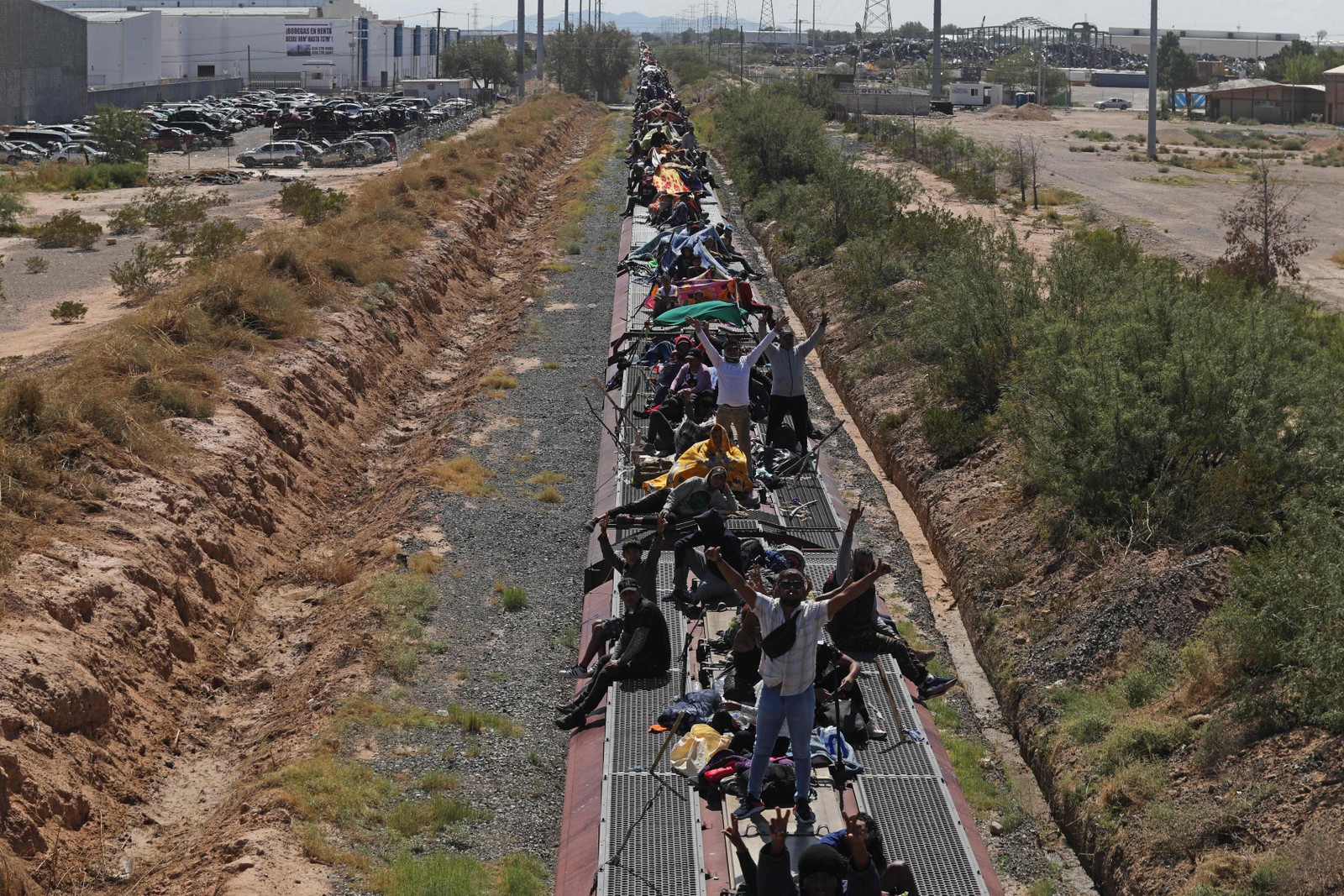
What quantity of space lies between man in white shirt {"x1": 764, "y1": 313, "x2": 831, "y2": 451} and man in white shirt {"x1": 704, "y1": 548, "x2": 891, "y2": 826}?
6873mm

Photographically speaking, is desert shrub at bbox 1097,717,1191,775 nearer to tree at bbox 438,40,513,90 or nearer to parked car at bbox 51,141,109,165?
parked car at bbox 51,141,109,165

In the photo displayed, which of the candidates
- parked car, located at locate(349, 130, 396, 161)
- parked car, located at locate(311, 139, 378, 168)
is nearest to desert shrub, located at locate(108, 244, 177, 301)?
parked car, located at locate(311, 139, 378, 168)

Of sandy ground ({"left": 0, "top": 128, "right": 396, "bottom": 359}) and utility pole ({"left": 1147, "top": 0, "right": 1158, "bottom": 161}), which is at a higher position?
utility pole ({"left": 1147, "top": 0, "right": 1158, "bottom": 161})

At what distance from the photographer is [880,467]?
22094mm

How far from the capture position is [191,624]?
50.9ft

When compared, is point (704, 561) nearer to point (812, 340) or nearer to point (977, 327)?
point (812, 340)

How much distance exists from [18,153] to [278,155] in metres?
10.4

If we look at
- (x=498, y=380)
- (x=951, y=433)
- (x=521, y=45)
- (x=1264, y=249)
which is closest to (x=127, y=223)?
(x=498, y=380)

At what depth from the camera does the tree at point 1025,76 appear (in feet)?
368

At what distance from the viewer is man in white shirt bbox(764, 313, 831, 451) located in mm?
15852

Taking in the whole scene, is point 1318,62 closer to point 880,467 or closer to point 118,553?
point 880,467

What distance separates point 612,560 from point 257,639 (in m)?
Answer: 5.34

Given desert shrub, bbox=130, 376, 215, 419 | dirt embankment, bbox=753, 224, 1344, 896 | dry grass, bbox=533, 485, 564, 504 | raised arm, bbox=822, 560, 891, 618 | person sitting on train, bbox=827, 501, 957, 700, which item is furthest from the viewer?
dry grass, bbox=533, 485, 564, 504

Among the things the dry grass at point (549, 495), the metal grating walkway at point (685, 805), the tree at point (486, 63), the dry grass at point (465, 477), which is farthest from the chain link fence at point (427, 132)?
the metal grating walkway at point (685, 805)
